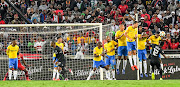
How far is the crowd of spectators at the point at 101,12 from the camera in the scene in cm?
1758

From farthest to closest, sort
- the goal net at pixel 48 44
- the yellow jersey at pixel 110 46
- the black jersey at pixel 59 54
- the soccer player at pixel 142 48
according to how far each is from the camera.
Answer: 1. the soccer player at pixel 142 48
2. the yellow jersey at pixel 110 46
3. the goal net at pixel 48 44
4. the black jersey at pixel 59 54

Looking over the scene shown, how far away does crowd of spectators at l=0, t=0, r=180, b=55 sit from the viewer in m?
17.6

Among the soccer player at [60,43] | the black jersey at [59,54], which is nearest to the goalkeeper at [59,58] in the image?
the black jersey at [59,54]

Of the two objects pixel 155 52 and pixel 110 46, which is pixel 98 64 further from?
pixel 155 52

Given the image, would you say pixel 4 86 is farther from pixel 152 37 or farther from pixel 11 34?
pixel 152 37

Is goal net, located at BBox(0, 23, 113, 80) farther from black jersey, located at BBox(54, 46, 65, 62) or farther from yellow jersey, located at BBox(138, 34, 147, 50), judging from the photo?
yellow jersey, located at BBox(138, 34, 147, 50)

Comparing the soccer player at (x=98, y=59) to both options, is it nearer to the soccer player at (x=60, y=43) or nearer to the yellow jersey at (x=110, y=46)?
the yellow jersey at (x=110, y=46)

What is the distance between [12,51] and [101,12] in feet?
20.3

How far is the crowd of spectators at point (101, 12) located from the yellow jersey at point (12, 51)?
3.29m

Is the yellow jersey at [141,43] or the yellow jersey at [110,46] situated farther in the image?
the yellow jersey at [141,43]

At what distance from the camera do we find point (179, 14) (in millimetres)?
18500

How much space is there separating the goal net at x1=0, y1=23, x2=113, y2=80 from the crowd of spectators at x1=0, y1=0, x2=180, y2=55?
3.12m

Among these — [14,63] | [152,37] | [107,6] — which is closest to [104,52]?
[152,37]

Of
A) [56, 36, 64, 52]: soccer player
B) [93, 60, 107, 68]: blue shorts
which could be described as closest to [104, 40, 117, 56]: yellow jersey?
[93, 60, 107, 68]: blue shorts
